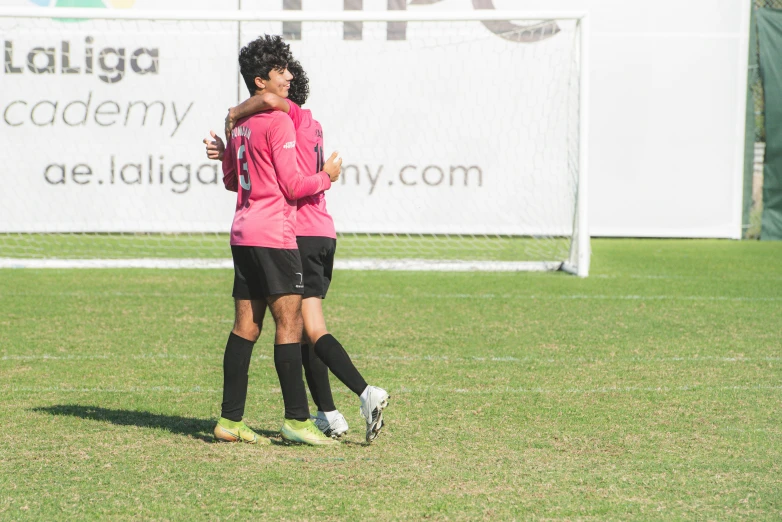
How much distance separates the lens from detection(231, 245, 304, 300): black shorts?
437 centimetres

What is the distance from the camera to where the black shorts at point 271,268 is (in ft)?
14.3

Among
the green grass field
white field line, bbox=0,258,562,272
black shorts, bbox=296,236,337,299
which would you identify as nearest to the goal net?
white field line, bbox=0,258,562,272

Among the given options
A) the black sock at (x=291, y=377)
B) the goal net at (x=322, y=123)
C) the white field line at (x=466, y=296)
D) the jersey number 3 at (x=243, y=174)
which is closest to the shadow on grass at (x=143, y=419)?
the black sock at (x=291, y=377)

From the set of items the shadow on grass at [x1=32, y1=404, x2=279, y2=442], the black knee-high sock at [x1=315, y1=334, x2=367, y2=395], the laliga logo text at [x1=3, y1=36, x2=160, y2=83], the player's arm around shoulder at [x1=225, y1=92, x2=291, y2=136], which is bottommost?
the shadow on grass at [x1=32, y1=404, x2=279, y2=442]

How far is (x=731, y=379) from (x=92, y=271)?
25.6 ft

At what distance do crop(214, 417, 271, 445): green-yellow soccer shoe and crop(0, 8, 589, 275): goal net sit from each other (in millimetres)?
11132

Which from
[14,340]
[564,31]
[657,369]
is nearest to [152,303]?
[14,340]

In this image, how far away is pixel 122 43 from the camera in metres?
16.0

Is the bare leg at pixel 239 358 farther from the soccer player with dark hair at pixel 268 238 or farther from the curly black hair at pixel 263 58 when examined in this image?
the curly black hair at pixel 263 58

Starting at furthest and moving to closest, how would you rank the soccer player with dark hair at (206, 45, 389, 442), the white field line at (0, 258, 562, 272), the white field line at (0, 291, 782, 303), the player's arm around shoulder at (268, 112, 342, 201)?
the white field line at (0, 258, 562, 272), the white field line at (0, 291, 782, 303), the soccer player with dark hair at (206, 45, 389, 442), the player's arm around shoulder at (268, 112, 342, 201)

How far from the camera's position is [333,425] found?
4707 mm

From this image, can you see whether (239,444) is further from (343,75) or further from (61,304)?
(343,75)

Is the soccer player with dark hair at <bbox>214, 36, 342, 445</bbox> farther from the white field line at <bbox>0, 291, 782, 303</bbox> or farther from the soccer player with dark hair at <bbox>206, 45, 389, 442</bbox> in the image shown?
the white field line at <bbox>0, 291, 782, 303</bbox>

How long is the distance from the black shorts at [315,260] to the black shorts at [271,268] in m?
0.18
